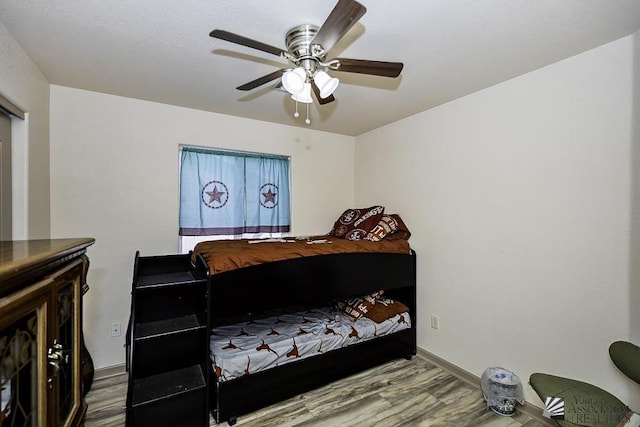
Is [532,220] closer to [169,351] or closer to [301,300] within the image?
[301,300]

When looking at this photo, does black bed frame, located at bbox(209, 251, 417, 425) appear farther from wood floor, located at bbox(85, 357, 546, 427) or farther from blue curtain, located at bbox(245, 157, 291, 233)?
blue curtain, located at bbox(245, 157, 291, 233)

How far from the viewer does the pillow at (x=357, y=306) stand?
8.79 feet

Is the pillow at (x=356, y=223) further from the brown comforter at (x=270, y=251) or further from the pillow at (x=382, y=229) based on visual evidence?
the brown comforter at (x=270, y=251)

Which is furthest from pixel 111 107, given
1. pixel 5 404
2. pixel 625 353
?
pixel 625 353

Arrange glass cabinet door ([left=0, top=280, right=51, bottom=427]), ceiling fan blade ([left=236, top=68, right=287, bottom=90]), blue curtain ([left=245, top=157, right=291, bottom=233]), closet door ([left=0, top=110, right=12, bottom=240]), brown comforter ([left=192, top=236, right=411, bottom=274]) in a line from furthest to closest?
1. blue curtain ([left=245, top=157, right=291, bottom=233])
2. brown comforter ([left=192, top=236, right=411, bottom=274])
3. closet door ([left=0, top=110, right=12, bottom=240])
4. ceiling fan blade ([left=236, top=68, right=287, bottom=90])
5. glass cabinet door ([left=0, top=280, right=51, bottom=427])

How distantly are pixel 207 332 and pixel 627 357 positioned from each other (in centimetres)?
231

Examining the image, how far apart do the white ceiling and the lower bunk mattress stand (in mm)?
1969

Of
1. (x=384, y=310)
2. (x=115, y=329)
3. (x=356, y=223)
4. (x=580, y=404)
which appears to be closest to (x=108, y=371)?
(x=115, y=329)

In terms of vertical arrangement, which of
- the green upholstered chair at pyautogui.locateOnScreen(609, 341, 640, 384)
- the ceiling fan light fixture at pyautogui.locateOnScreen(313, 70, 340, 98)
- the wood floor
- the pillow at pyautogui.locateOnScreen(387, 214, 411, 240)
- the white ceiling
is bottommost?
the wood floor

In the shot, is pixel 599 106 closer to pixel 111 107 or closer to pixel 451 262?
pixel 451 262

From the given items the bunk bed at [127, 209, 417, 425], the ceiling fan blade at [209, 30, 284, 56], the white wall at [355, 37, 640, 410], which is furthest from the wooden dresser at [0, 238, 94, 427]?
the white wall at [355, 37, 640, 410]

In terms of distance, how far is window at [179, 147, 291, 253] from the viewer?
9.39 feet

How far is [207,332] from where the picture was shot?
1864 mm

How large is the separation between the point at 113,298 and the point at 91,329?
281 mm
